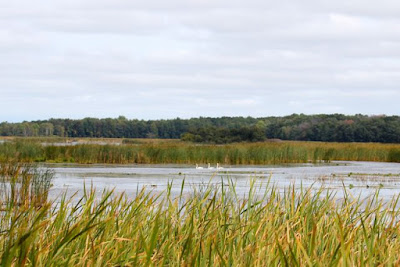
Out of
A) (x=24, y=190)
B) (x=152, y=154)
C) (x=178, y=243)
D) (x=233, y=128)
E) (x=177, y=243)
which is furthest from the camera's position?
(x=233, y=128)

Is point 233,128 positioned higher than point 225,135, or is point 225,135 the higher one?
point 233,128

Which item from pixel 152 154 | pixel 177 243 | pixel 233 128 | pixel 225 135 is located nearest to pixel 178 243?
pixel 177 243

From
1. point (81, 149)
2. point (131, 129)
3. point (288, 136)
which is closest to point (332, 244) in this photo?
point (81, 149)

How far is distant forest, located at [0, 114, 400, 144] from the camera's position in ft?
194

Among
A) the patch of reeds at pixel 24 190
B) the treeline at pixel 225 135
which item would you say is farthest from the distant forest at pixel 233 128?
the patch of reeds at pixel 24 190

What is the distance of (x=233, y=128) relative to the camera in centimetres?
5962

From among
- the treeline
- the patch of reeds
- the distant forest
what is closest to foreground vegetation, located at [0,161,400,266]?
the patch of reeds

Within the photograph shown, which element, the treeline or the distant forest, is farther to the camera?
the distant forest

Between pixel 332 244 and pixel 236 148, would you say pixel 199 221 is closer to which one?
pixel 332 244

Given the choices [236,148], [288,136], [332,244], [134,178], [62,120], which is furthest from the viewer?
[62,120]

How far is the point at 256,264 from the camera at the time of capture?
15.4 feet

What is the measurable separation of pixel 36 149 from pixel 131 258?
88.7 feet

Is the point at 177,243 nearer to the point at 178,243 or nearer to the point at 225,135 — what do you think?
the point at 178,243

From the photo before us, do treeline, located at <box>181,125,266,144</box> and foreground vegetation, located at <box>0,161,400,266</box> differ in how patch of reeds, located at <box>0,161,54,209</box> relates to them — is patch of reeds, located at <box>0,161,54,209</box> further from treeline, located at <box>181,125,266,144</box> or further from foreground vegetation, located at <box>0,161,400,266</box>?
treeline, located at <box>181,125,266,144</box>
